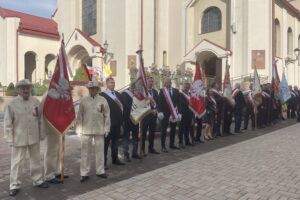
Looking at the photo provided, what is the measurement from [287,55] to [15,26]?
23.1m

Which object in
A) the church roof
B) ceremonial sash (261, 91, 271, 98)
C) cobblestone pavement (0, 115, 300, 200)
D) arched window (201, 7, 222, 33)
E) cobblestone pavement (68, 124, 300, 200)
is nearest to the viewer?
cobblestone pavement (68, 124, 300, 200)

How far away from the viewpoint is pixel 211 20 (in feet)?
76.1

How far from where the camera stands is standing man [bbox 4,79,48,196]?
471 centimetres

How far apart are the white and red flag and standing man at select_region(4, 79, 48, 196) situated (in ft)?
15.6

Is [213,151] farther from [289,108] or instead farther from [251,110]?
[289,108]

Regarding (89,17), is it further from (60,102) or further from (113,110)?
(60,102)

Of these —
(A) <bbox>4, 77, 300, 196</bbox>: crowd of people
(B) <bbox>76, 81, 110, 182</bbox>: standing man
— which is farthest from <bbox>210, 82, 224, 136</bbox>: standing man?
(B) <bbox>76, 81, 110, 182</bbox>: standing man

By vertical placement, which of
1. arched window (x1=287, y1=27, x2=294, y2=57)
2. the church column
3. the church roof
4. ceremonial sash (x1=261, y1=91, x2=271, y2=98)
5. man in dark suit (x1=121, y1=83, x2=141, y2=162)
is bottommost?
man in dark suit (x1=121, y1=83, x2=141, y2=162)

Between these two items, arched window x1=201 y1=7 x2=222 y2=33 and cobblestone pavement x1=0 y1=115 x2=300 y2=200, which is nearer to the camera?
cobblestone pavement x1=0 y1=115 x2=300 y2=200

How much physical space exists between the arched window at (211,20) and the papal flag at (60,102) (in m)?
19.0

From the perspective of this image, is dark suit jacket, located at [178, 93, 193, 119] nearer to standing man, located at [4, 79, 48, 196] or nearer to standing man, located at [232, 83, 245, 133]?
standing man, located at [232, 83, 245, 133]

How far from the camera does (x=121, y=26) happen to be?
22938 mm

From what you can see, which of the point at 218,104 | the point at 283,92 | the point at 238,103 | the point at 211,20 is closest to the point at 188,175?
the point at 218,104

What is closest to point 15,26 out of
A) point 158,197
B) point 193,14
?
point 193,14
